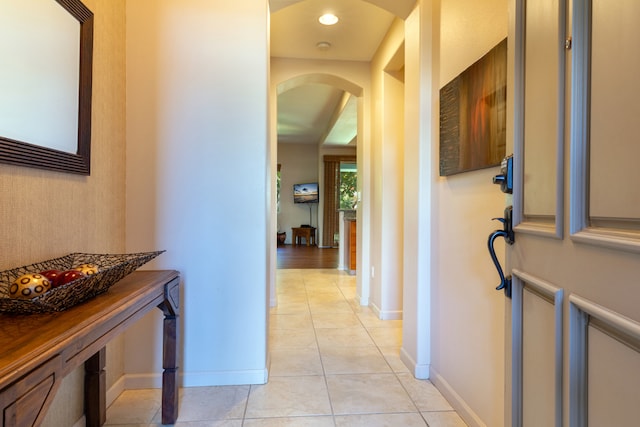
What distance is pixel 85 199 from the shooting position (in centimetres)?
149

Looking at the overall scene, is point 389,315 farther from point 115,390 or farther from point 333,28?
point 333,28

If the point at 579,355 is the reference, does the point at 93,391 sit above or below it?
below

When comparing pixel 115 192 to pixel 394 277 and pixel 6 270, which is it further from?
pixel 394 277

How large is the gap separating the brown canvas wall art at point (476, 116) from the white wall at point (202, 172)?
40.1 inches

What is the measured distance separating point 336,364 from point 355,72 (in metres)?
2.79

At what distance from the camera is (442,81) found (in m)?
1.85

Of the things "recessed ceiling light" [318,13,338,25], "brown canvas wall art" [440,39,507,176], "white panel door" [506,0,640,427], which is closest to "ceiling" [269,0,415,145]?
"recessed ceiling light" [318,13,338,25]

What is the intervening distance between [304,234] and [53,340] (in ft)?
28.2

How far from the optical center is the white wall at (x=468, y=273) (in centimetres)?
139

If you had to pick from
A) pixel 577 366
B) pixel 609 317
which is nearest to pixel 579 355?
pixel 577 366

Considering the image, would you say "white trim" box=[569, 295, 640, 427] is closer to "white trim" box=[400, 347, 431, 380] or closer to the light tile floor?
the light tile floor

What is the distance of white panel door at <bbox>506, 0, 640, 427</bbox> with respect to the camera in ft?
1.90

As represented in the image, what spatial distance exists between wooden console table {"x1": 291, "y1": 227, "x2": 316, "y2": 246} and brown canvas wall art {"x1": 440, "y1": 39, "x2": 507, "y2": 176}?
7563mm

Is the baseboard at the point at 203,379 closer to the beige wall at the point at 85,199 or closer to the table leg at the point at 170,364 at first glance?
the beige wall at the point at 85,199
